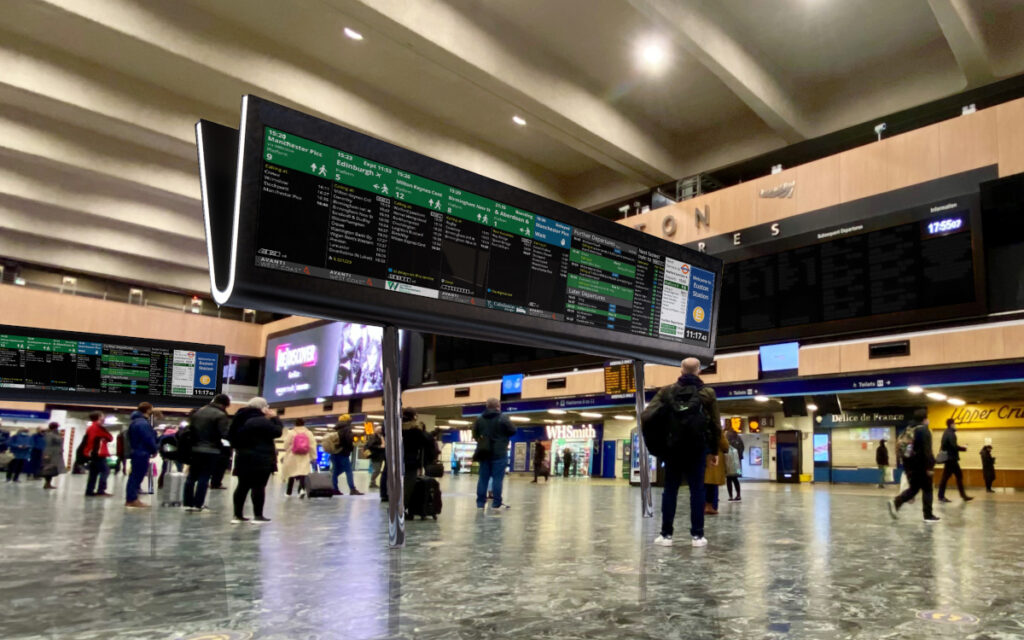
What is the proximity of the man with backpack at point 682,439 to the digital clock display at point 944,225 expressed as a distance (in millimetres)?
10606

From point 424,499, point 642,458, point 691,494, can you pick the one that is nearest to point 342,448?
point 424,499

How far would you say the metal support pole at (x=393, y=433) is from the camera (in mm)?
4973

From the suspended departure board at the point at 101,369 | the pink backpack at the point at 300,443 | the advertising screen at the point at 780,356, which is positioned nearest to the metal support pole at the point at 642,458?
the pink backpack at the point at 300,443

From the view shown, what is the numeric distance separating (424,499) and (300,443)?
6295mm

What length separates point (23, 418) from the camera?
87.9 feet

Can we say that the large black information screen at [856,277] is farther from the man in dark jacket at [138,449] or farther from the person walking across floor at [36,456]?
the person walking across floor at [36,456]

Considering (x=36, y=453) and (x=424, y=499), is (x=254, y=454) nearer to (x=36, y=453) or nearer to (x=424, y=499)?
(x=424, y=499)

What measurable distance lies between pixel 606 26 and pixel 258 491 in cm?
1266

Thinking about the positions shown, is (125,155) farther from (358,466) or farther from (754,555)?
(358,466)

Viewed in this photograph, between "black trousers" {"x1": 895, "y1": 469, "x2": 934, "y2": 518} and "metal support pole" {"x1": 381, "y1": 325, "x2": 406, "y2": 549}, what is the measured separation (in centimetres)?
683

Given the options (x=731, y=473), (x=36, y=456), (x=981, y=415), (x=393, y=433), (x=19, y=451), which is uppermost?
(x=981, y=415)

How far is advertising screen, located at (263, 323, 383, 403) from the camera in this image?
3073 centimetres

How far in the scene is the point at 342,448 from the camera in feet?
46.1

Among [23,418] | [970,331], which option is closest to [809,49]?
[970,331]
